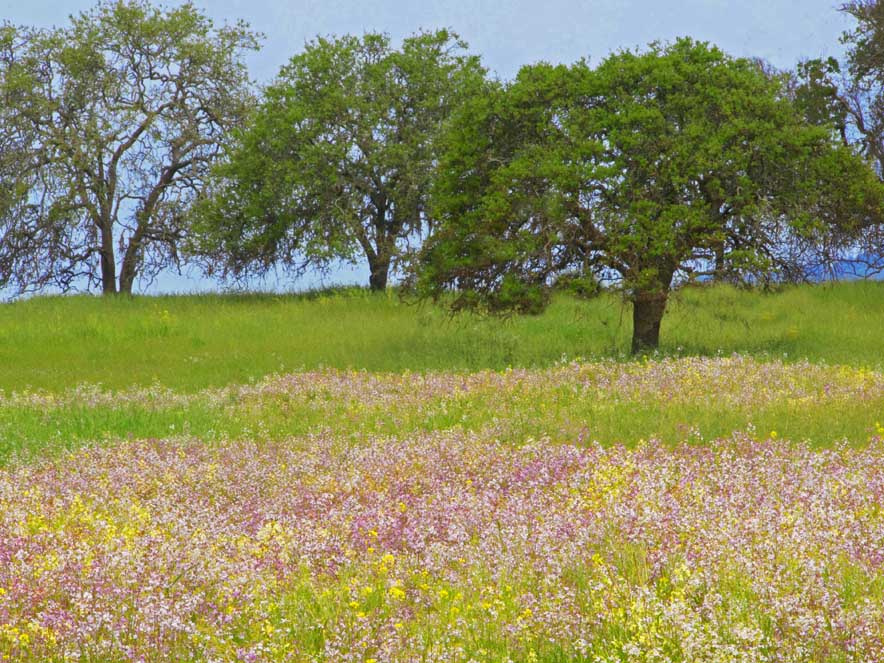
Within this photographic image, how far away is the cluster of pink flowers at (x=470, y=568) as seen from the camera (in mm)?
4984

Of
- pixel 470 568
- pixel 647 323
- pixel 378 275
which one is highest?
pixel 378 275

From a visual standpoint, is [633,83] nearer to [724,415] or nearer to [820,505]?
[724,415]

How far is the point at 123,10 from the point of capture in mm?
44625

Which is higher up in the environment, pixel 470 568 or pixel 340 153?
pixel 340 153

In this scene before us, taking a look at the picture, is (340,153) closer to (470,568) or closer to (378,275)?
(378,275)

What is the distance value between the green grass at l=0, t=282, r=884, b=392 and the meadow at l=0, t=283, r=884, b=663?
5440mm

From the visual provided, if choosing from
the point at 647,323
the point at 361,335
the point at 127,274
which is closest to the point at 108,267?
the point at 127,274

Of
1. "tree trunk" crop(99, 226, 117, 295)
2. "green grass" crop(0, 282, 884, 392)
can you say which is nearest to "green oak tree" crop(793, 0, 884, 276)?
"green grass" crop(0, 282, 884, 392)

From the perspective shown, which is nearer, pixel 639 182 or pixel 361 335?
pixel 639 182

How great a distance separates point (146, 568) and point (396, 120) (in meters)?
35.7

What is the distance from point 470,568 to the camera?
20.2 ft

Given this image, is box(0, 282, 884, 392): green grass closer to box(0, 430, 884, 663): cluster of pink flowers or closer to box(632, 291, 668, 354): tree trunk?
box(632, 291, 668, 354): tree trunk

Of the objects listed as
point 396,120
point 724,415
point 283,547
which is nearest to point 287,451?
point 283,547

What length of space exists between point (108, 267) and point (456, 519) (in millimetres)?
41733
